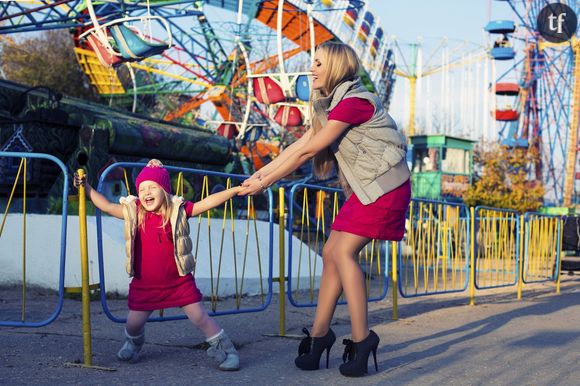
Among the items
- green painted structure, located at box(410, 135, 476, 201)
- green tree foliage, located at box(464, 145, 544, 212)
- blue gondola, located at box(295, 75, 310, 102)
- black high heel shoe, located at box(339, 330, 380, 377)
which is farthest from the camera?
green painted structure, located at box(410, 135, 476, 201)

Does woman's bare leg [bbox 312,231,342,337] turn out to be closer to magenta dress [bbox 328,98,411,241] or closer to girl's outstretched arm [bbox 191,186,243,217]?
magenta dress [bbox 328,98,411,241]

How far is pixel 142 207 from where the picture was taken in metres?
4.47

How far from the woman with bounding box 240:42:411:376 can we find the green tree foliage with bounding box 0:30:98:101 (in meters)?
31.3

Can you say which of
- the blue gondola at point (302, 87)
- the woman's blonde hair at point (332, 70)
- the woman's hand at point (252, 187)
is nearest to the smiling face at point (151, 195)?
the woman's hand at point (252, 187)

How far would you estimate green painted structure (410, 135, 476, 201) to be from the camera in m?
34.1

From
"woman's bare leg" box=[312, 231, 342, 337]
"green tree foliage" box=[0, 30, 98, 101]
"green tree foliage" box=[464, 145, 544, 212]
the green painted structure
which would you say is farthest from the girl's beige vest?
"green tree foliage" box=[0, 30, 98, 101]

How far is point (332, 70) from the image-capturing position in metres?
4.45

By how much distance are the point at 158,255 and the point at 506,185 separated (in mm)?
32565

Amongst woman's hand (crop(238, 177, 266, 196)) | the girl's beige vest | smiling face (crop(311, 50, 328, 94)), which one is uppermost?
smiling face (crop(311, 50, 328, 94))

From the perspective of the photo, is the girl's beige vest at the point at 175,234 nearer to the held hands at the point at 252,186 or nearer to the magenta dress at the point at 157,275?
the magenta dress at the point at 157,275

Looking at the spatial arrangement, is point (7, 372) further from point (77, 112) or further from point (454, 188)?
point (454, 188)

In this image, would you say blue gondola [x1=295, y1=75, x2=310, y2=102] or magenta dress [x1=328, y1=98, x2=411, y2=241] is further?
blue gondola [x1=295, y1=75, x2=310, y2=102]

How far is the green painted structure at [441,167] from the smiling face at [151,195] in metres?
30.0

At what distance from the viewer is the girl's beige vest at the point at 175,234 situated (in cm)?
440
